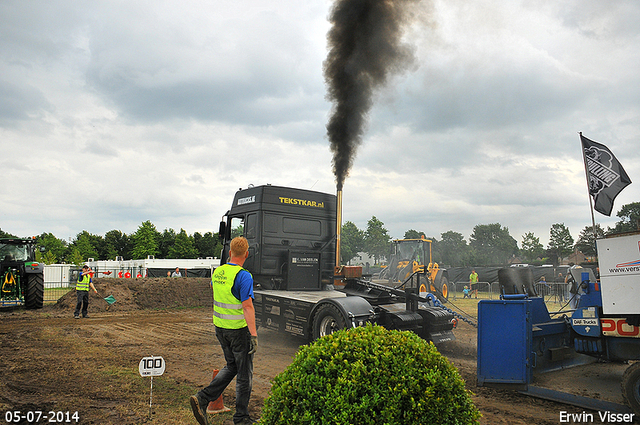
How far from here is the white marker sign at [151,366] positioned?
15.8 feet

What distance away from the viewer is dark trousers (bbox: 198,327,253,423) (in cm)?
436

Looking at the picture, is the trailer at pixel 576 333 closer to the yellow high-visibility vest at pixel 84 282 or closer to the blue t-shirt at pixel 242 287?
the blue t-shirt at pixel 242 287

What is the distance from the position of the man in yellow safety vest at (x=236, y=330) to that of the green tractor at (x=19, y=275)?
1493cm

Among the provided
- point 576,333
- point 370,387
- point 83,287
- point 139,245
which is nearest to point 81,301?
point 83,287

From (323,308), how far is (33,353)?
549 centimetres

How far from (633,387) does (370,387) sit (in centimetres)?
411

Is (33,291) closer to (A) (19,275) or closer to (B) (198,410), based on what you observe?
(A) (19,275)

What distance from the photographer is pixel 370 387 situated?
2.54 metres

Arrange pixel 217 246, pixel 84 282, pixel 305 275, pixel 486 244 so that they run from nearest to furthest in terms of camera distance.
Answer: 1. pixel 305 275
2. pixel 84 282
3. pixel 217 246
4. pixel 486 244

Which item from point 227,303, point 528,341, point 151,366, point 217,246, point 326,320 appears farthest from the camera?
point 217,246

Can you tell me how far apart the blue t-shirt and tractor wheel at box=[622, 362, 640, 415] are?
4351mm

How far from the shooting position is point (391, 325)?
25.8ft

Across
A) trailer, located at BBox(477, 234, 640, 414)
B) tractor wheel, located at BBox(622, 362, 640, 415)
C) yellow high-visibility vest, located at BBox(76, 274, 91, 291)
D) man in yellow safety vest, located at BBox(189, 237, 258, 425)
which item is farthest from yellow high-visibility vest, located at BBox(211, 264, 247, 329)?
yellow high-visibility vest, located at BBox(76, 274, 91, 291)

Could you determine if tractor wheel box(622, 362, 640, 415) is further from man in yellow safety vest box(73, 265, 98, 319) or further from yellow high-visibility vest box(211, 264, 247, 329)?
man in yellow safety vest box(73, 265, 98, 319)
